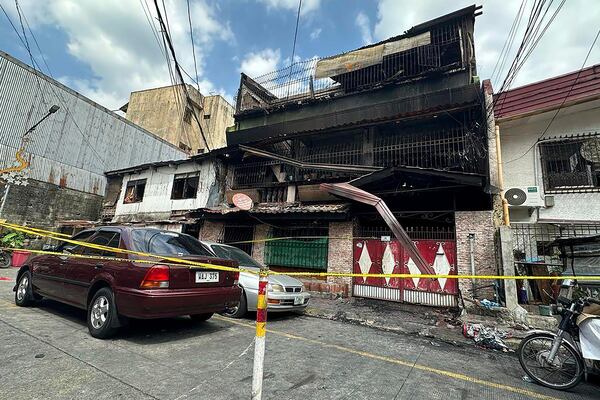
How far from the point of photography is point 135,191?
17094 millimetres

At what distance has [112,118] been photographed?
19.5 meters

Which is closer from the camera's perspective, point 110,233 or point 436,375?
point 436,375

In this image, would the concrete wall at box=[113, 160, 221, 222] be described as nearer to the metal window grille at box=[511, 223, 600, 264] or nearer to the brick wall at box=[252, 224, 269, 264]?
the brick wall at box=[252, 224, 269, 264]

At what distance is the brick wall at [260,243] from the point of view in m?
11.3

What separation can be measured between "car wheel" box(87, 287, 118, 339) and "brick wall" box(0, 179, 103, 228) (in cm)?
1547

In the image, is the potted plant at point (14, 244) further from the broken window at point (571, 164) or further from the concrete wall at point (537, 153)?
the broken window at point (571, 164)

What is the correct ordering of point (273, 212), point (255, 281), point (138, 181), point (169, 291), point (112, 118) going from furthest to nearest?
point (112, 118) < point (138, 181) < point (273, 212) < point (255, 281) < point (169, 291)

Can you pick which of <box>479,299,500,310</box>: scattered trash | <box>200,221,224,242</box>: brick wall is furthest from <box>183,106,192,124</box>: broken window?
<box>479,299,500,310</box>: scattered trash

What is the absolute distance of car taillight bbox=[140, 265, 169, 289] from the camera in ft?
12.2

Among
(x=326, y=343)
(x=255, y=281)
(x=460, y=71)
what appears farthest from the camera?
(x=460, y=71)

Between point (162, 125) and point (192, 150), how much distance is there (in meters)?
3.42

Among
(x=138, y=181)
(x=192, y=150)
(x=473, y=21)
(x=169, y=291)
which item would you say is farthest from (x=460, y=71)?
(x=192, y=150)

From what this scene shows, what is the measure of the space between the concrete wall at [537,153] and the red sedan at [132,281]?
9772 millimetres

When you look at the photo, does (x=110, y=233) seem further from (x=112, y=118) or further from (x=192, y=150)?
(x=192, y=150)
